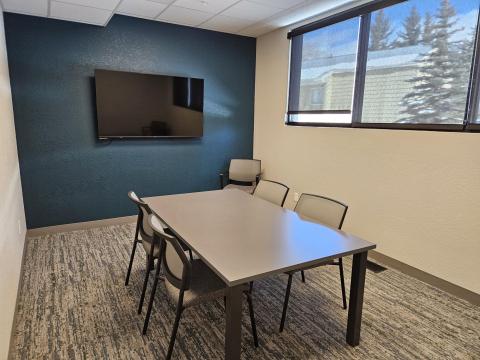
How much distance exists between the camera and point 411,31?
2.79 m

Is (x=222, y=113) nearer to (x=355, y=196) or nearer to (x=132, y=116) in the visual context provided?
(x=132, y=116)

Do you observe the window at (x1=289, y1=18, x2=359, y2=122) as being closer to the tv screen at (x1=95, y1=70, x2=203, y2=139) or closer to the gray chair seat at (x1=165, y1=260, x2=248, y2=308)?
the tv screen at (x1=95, y1=70, x2=203, y2=139)

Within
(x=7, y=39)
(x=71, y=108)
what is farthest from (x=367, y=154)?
(x=7, y=39)

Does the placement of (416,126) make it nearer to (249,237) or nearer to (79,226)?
(249,237)

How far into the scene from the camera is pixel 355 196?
3.36m

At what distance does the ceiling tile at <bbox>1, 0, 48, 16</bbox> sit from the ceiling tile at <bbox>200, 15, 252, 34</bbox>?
5.80 feet

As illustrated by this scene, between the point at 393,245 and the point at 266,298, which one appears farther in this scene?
the point at 393,245

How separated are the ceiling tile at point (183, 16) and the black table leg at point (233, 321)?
3177mm

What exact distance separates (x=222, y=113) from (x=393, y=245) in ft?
9.37

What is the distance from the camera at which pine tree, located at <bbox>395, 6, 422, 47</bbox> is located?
2732mm

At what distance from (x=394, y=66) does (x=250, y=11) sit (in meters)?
1.67

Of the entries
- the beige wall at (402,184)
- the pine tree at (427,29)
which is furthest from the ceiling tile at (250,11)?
the pine tree at (427,29)

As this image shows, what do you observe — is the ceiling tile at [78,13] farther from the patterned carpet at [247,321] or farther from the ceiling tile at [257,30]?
the patterned carpet at [247,321]

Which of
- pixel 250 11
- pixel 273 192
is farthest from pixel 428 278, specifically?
pixel 250 11
